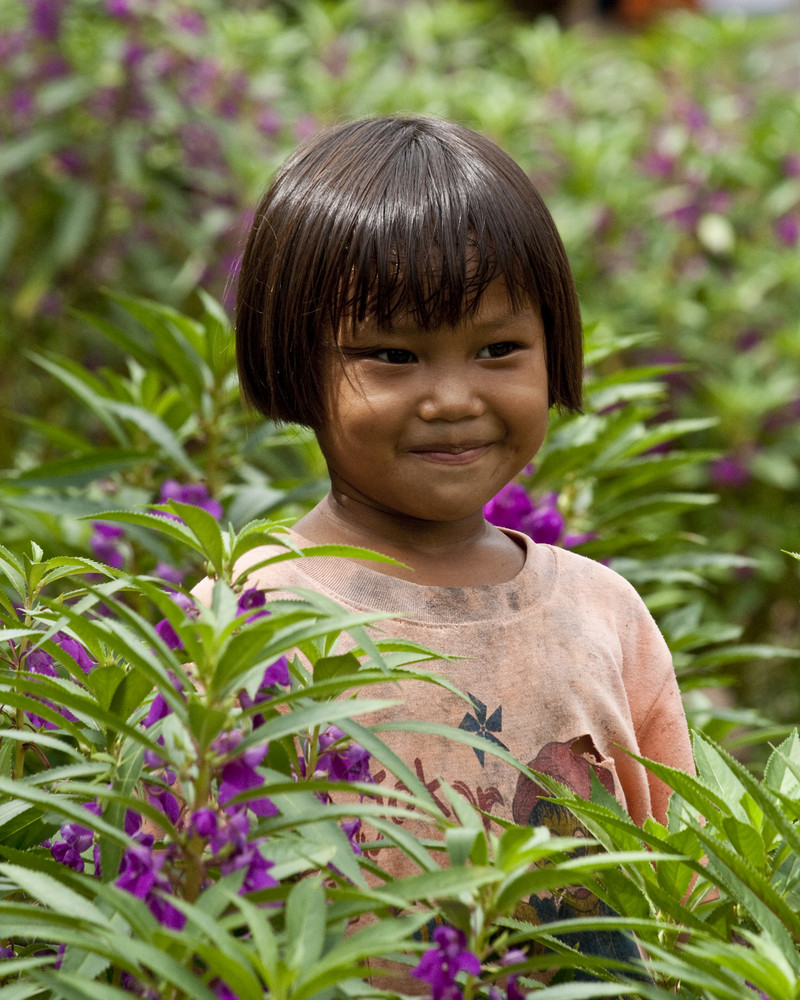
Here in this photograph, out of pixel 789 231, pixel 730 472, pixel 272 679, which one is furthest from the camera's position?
pixel 789 231

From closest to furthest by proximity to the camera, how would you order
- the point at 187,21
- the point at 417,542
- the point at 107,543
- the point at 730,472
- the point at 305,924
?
1. the point at 305,924
2. the point at 417,542
3. the point at 107,543
4. the point at 730,472
5. the point at 187,21

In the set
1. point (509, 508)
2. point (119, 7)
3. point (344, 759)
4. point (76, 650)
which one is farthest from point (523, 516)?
point (119, 7)

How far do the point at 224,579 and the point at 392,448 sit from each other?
0.35m

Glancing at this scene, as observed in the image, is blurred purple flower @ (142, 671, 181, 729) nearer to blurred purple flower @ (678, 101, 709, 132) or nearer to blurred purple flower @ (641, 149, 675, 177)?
blurred purple flower @ (641, 149, 675, 177)

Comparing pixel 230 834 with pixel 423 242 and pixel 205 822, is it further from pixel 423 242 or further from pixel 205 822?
pixel 423 242

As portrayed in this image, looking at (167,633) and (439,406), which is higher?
(439,406)

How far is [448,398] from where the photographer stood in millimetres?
1410

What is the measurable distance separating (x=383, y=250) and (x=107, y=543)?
91cm

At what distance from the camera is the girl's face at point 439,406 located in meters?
1.42

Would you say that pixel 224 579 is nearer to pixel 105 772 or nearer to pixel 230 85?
pixel 105 772

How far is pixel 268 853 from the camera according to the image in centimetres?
101

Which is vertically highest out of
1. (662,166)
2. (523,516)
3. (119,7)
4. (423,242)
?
(423,242)

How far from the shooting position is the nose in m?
1.41

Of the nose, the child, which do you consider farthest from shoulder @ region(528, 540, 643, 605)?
the nose
